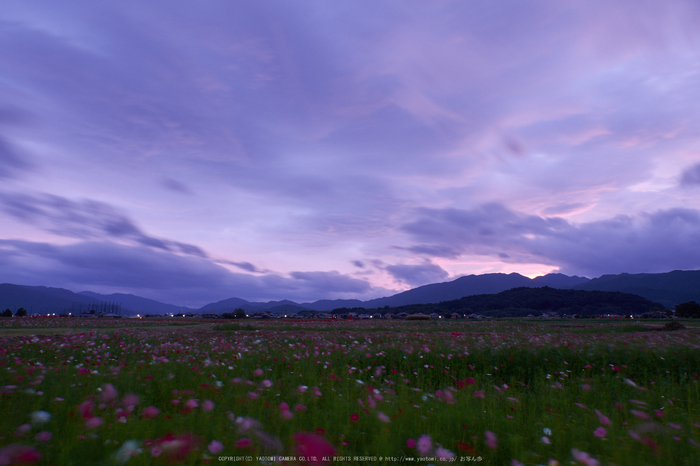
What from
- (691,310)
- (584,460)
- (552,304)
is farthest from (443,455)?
(552,304)

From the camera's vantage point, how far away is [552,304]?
471ft

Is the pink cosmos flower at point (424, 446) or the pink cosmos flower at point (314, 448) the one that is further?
the pink cosmos flower at point (424, 446)

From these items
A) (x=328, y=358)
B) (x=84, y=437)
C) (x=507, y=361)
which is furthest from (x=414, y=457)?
(x=507, y=361)

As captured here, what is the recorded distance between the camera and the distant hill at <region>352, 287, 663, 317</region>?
428 feet

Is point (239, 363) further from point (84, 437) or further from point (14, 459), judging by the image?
point (14, 459)

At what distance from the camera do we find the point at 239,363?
26.2ft

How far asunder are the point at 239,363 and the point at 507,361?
6595mm

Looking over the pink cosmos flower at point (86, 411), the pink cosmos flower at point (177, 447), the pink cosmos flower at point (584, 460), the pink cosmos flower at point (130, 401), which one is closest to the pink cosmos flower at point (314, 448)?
the pink cosmos flower at point (177, 447)

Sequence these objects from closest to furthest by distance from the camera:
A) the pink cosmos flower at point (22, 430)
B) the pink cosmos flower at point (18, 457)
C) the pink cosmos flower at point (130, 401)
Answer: the pink cosmos flower at point (18, 457) → the pink cosmos flower at point (22, 430) → the pink cosmos flower at point (130, 401)

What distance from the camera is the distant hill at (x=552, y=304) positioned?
428 feet

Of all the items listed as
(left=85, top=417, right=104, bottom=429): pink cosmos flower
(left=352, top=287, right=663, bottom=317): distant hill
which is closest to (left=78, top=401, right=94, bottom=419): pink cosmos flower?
(left=85, top=417, right=104, bottom=429): pink cosmos flower

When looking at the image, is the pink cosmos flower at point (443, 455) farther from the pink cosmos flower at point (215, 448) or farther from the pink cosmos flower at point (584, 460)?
the pink cosmos flower at point (215, 448)

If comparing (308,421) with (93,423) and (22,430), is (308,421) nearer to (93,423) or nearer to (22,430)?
(93,423)

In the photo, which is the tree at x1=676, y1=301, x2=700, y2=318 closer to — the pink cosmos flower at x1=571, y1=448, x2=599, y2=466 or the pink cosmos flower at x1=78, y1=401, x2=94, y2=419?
the pink cosmos flower at x1=571, y1=448, x2=599, y2=466
